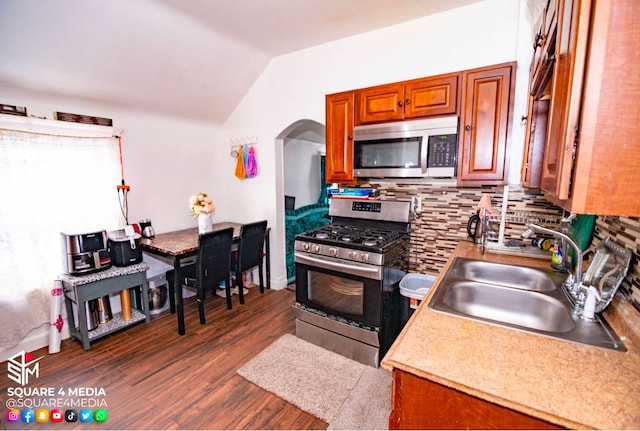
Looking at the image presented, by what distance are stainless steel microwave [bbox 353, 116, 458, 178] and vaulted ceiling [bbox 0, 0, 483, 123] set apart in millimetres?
952

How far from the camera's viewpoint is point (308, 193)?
244 inches

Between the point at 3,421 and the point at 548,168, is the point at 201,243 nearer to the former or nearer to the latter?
the point at 3,421

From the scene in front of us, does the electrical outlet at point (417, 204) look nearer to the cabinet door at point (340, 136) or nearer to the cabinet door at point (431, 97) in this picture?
the cabinet door at point (340, 136)

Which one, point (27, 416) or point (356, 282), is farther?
point (356, 282)

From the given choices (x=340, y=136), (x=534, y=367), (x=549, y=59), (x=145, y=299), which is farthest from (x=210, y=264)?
(x=549, y=59)

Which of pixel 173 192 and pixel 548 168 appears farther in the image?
pixel 173 192

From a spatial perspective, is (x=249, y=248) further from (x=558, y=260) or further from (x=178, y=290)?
(x=558, y=260)

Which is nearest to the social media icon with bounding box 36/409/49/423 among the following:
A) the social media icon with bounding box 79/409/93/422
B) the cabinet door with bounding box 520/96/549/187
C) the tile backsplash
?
the social media icon with bounding box 79/409/93/422

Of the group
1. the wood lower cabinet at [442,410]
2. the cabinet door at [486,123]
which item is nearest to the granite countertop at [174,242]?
the wood lower cabinet at [442,410]

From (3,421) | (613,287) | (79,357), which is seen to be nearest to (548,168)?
(613,287)

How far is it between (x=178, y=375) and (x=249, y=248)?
1.37m

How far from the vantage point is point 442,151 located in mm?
2074

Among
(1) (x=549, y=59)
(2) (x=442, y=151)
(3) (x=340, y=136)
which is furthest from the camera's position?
(3) (x=340, y=136)

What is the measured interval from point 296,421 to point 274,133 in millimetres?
2786
